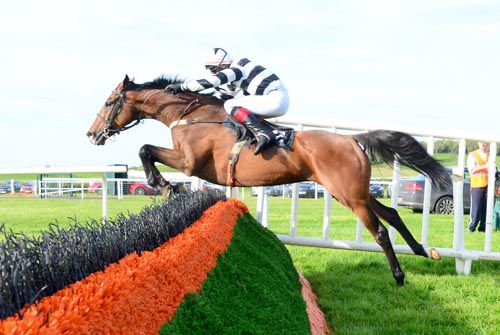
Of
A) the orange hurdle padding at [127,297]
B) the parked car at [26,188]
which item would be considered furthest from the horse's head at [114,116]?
the parked car at [26,188]

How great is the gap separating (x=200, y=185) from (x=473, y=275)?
3102mm

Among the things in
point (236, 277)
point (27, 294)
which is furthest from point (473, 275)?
point (27, 294)

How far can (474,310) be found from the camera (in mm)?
4582

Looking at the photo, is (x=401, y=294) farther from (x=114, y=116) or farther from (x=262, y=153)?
(x=114, y=116)

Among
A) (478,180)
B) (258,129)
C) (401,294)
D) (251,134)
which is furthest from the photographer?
(478,180)

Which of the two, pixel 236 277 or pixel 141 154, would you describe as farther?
pixel 141 154

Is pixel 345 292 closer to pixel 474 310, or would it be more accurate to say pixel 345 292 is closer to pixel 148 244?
pixel 474 310

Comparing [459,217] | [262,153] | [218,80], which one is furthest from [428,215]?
[218,80]

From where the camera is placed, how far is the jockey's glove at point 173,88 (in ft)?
19.4

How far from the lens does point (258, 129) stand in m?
5.32

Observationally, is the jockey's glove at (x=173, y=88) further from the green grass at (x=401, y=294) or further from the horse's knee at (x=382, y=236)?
the horse's knee at (x=382, y=236)

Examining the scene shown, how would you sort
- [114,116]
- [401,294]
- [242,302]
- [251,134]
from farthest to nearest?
[114,116], [251,134], [401,294], [242,302]

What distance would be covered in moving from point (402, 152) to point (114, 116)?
3013 millimetres

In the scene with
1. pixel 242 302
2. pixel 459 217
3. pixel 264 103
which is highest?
pixel 264 103
